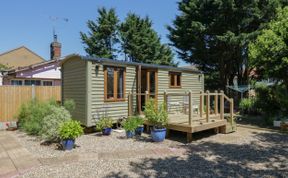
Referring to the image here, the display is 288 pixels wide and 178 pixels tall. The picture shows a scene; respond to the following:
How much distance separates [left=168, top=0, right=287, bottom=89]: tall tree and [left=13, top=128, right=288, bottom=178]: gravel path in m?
10.0

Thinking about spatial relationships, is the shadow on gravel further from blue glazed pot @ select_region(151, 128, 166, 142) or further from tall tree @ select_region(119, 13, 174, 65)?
tall tree @ select_region(119, 13, 174, 65)

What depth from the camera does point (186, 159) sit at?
5.91 m

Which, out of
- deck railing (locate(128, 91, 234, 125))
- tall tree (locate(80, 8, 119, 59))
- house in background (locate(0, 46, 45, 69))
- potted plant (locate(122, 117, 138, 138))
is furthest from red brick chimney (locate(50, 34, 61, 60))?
house in background (locate(0, 46, 45, 69))

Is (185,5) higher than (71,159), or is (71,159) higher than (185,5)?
(185,5)

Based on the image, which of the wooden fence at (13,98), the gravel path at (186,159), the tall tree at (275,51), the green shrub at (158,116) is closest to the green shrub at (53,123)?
the gravel path at (186,159)

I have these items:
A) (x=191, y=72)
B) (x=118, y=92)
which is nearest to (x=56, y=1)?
(x=118, y=92)

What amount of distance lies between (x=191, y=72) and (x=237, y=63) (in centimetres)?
750

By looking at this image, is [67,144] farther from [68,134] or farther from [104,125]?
[104,125]

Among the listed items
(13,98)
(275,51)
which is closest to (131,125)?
(13,98)

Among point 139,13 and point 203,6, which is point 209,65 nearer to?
point 203,6

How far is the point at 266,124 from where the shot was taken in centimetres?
1081

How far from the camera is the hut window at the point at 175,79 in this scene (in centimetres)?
1222

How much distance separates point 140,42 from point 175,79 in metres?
15.2

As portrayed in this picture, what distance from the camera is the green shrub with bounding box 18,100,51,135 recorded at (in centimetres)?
869
